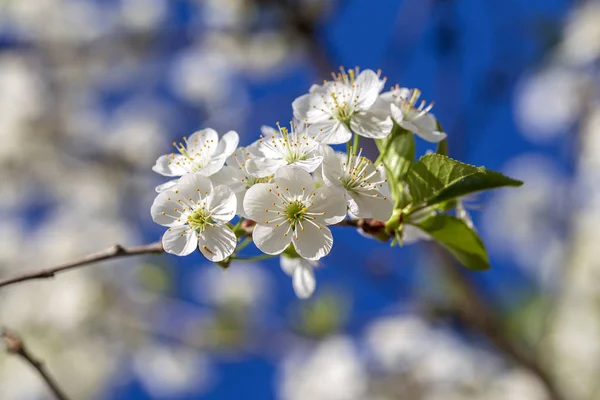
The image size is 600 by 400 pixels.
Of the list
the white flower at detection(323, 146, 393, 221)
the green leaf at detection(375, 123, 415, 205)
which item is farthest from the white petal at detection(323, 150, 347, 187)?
the green leaf at detection(375, 123, 415, 205)

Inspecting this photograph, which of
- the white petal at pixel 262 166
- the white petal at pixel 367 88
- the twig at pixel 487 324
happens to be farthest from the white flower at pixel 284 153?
the twig at pixel 487 324

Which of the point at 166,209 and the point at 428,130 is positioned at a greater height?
the point at 428,130

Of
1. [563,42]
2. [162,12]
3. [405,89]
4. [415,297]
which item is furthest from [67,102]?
[405,89]

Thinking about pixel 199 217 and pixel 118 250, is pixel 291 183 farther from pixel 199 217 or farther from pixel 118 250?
pixel 118 250

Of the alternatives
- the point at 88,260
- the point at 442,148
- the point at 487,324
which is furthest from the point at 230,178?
the point at 487,324

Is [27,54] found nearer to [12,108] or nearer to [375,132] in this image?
[12,108]

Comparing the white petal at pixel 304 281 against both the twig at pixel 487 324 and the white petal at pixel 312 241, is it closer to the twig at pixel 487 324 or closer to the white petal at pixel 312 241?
the white petal at pixel 312 241
